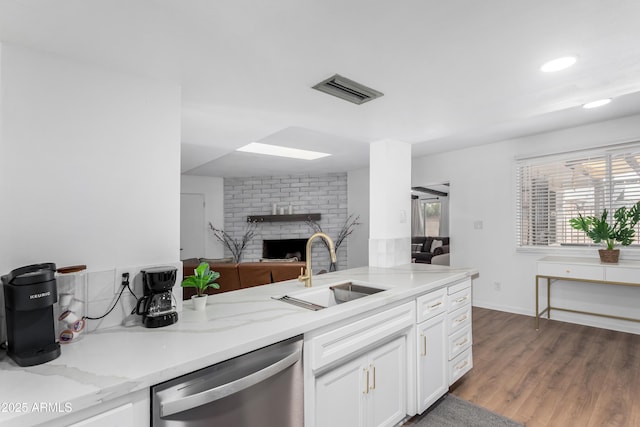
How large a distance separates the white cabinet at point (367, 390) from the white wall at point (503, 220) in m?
2.87

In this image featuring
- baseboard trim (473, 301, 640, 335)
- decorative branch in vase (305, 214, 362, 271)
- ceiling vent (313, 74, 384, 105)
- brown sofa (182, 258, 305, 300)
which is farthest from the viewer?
decorative branch in vase (305, 214, 362, 271)

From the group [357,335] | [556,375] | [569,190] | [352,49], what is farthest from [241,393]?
A: [569,190]

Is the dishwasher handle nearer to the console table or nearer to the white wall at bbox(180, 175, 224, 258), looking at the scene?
the console table

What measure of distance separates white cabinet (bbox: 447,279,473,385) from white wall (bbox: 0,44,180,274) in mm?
1874

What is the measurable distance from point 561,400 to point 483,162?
2.92 metres

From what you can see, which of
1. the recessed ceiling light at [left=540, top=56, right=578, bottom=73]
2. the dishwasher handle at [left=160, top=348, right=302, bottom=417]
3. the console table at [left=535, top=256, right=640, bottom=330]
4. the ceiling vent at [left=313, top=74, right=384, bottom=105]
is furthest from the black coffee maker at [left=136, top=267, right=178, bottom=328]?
the console table at [left=535, top=256, right=640, bottom=330]

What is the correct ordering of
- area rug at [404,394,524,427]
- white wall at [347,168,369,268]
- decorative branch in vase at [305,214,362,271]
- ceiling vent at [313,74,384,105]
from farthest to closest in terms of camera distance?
1. decorative branch in vase at [305,214,362,271]
2. white wall at [347,168,369,268]
3. area rug at [404,394,524,427]
4. ceiling vent at [313,74,384,105]

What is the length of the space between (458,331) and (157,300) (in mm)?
2012

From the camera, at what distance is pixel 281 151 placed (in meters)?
4.15

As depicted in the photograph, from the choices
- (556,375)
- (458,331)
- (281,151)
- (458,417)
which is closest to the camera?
(458,417)

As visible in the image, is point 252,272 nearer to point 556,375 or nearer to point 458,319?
point 458,319

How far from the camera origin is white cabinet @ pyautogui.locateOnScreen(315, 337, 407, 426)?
1.41 m

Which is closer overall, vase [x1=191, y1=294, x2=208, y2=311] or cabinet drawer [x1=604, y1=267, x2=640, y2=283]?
vase [x1=191, y1=294, x2=208, y2=311]

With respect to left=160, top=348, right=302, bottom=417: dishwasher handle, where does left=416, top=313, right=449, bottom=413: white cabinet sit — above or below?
below
